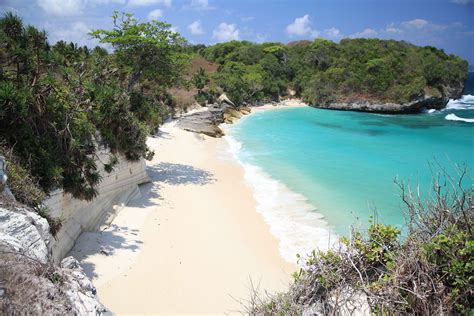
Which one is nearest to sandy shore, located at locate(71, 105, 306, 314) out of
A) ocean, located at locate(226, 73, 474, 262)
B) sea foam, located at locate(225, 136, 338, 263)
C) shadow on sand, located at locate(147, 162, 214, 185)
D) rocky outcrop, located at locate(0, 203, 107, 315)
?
shadow on sand, located at locate(147, 162, 214, 185)

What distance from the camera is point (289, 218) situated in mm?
12336

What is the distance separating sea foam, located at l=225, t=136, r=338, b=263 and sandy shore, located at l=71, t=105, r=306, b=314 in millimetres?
374

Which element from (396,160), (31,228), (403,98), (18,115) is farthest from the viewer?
(403,98)

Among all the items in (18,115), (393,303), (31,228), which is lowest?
(393,303)

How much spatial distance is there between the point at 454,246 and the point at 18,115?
26.1ft

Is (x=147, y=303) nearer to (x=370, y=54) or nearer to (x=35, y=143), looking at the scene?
(x=35, y=143)

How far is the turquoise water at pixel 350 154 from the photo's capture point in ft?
47.3

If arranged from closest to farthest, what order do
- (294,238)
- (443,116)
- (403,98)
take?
1. (294,238)
2. (443,116)
3. (403,98)

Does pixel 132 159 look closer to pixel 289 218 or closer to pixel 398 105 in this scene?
pixel 289 218

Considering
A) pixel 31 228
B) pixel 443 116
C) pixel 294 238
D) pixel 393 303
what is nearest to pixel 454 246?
pixel 393 303

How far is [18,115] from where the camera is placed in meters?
7.25

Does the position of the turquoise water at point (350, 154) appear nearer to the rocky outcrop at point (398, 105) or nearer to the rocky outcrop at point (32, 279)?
the rocky outcrop at point (32, 279)

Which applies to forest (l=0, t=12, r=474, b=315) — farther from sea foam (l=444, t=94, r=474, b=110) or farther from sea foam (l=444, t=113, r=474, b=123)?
sea foam (l=444, t=94, r=474, b=110)

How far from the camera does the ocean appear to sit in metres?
12.2
